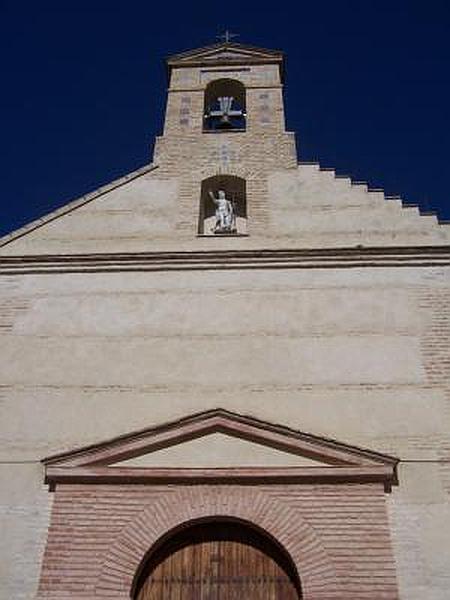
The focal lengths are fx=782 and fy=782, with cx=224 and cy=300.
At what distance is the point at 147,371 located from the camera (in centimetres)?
978

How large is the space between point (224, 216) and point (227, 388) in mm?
3341

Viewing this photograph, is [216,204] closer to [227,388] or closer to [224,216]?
[224,216]

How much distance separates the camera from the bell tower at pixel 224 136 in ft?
39.0

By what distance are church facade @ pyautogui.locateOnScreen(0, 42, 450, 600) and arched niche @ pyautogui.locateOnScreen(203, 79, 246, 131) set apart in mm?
1110

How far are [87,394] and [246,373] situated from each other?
6.47ft

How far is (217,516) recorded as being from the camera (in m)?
8.48

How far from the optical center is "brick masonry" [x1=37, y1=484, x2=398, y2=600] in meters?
7.98

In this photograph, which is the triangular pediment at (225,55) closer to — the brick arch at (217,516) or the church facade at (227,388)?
the church facade at (227,388)

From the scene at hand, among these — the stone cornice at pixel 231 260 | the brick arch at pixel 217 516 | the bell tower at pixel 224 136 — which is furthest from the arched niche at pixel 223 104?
the brick arch at pixel 217 516

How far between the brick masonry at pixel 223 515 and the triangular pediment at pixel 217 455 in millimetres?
163

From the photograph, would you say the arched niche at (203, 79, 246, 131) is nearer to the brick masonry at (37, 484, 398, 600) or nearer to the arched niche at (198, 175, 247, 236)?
the arched niche at (198, 175, 247, 236)

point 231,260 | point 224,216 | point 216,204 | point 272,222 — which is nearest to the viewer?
point 231,260

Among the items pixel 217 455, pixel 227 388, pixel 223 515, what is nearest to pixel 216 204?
pixel 227 388

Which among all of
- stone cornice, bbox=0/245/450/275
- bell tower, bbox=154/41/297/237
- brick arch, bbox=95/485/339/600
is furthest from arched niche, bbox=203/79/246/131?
brick arch, bbox=95/485/339/600
